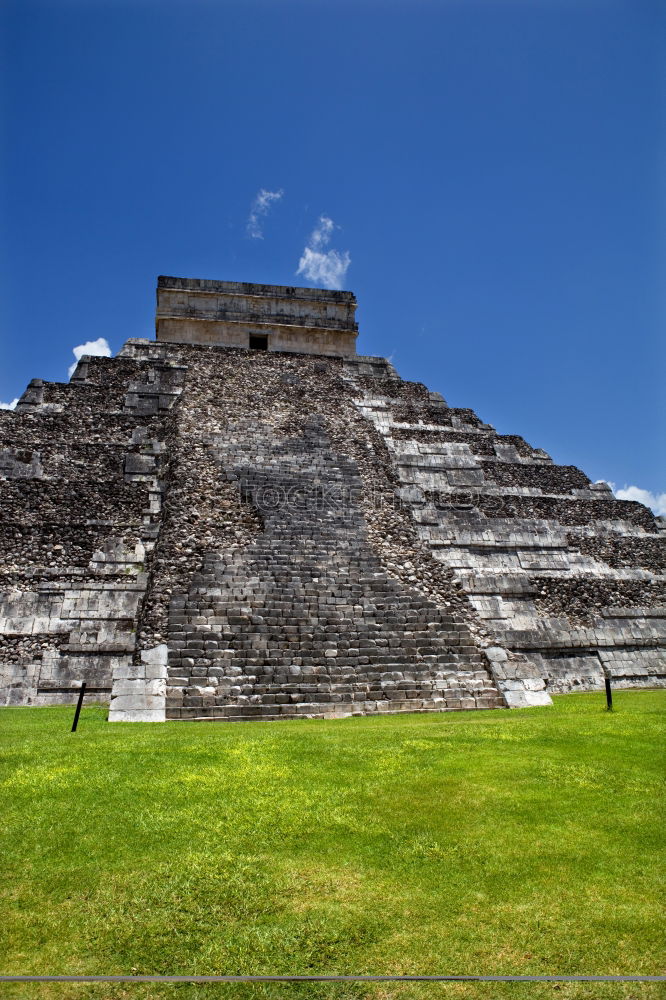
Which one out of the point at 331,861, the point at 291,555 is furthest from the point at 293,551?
the point at 331,861

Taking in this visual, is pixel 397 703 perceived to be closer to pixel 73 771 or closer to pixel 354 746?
pixel 354 746

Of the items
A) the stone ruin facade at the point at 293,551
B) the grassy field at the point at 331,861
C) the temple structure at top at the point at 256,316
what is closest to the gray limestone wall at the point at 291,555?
the stone ruin facade at the point at 293,551

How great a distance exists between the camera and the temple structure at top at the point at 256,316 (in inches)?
878

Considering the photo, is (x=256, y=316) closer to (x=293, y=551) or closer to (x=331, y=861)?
(x=293, y=551)

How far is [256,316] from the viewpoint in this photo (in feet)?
74.5

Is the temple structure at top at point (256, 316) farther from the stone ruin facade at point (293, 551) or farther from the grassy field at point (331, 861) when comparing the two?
the grassy field at point (331, 861)

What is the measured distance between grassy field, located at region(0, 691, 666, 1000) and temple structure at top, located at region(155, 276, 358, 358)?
701 inches

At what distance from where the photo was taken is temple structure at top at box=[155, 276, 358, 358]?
22.3 metres

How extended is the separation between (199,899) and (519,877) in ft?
6.39

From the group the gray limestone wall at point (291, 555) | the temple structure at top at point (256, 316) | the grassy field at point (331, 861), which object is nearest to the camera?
the grassy field at point (331, 861)

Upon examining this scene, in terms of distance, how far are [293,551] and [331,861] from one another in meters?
8.41

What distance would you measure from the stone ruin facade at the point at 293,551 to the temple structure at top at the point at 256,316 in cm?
231

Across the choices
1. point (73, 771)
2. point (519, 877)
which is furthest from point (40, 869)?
point (519, 877)

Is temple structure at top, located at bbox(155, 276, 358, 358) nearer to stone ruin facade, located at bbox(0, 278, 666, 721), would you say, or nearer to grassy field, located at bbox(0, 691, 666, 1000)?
stone ruin facade, located at bbox(0, 278, 666, 721)
